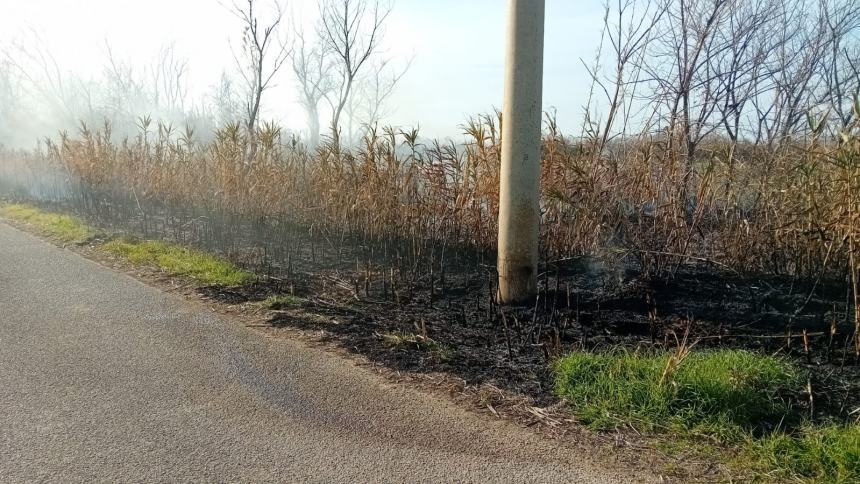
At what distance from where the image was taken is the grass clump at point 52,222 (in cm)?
901

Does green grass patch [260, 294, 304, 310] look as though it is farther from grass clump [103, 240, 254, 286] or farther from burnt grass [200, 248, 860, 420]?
grass clump [103, 240, 254, 286]

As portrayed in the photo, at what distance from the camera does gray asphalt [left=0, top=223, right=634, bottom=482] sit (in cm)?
266

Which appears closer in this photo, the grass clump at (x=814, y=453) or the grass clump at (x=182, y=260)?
the grass clump at (x=814, y=453)

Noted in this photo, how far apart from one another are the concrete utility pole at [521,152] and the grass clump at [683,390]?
150cm

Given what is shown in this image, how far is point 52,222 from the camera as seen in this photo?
1049 cm

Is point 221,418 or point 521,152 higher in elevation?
point 521,152

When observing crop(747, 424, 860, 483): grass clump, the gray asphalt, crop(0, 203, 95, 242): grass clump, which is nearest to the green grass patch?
the gray asphalt

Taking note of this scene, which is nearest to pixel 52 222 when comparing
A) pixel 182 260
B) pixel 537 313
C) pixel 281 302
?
pixel 182 260

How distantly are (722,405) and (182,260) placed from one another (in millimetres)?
5899

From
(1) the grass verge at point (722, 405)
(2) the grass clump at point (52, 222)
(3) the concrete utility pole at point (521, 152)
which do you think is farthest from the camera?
(2) the grass clump at point (52, 222)

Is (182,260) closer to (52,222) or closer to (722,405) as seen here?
(52,222)

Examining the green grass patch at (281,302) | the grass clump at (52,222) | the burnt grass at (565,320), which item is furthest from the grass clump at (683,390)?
the grass clump at (52,222)

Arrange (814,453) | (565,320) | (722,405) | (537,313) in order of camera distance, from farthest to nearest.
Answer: (537,313)
(565,320)
(722,405)
(814,453)

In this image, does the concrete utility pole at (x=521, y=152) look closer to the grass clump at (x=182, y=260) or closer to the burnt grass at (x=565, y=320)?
the burnt grass at (x=565, y=320)
